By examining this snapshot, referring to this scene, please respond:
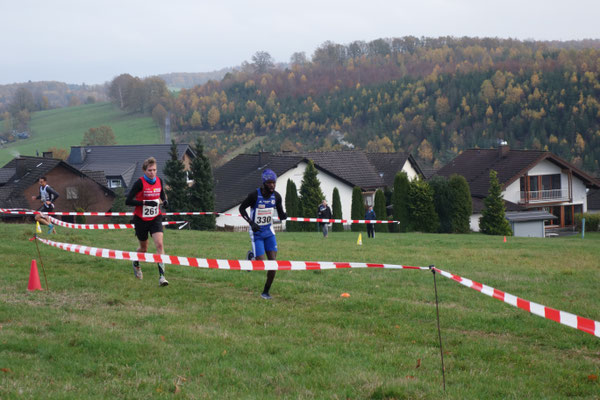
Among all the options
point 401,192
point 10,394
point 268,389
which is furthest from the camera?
point 401,192

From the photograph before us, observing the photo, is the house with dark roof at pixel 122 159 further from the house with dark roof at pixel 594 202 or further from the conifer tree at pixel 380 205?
the house with dark roof at pixel 594 202

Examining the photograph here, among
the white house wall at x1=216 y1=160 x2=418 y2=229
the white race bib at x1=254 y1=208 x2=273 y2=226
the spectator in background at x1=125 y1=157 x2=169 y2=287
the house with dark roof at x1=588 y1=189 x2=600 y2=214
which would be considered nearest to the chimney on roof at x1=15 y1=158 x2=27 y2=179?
the white house wall at x1=216 y1=160 x2=418 y2=229

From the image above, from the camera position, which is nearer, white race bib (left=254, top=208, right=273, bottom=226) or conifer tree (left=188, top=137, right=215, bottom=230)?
white race bib (left=254, top=208, right=273, bottom=226)

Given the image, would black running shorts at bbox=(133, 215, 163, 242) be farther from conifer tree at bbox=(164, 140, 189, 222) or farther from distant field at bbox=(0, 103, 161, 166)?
distant field at bbox=(0, 103, 161, 166)

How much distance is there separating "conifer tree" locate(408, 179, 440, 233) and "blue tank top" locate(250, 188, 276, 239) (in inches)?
1304

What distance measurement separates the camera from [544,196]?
199ft

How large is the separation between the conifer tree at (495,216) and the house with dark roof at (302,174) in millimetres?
15719

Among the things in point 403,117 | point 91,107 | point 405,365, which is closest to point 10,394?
point 405,365

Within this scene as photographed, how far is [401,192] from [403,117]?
293 ft

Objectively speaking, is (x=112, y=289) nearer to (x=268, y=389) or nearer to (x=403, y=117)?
(x=268, y=389)

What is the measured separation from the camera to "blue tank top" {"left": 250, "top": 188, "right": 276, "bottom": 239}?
11.0 meters

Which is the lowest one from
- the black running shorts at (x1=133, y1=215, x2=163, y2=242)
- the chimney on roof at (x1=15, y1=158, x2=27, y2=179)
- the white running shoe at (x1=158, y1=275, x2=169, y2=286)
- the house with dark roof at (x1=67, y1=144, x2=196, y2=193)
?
the white running shoe at (x1=158, y1=275, x2=169, y2=286)

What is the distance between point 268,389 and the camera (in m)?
A: 6.20

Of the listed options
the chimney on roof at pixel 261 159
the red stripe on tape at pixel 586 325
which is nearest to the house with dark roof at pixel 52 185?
the chimney on roof at pixel 261 159
